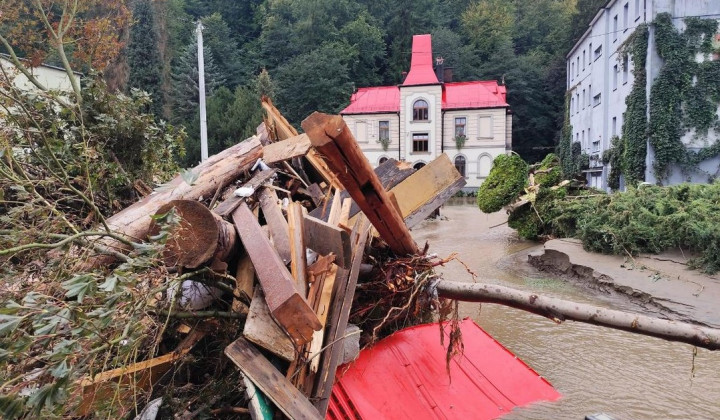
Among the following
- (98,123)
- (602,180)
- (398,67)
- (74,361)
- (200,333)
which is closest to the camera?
(74,361)

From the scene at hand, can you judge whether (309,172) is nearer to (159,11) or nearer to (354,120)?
(354,120)

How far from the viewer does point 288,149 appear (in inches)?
172

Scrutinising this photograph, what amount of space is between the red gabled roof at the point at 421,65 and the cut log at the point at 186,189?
32.2 meters

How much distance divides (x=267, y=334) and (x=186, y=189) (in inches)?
89.6

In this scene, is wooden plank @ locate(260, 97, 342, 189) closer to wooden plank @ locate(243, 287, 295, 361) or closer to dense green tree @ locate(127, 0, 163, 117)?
wooden plank @ locate(243, 287, 295, 361)

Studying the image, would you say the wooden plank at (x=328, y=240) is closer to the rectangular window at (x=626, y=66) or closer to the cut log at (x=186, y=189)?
the cut log at (x=186, y=189)

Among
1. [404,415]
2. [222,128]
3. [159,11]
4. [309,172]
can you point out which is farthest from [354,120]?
[404,415]

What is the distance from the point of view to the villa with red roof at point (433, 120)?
118ft

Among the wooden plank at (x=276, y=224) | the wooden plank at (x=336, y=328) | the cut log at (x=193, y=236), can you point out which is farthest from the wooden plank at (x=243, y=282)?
the wooden plank at (x=336, y=328)

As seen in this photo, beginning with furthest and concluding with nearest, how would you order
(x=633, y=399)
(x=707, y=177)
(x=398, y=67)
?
1. (x=398, y=67)
2. (x=707, y=177)
3. (x=633, y=399)

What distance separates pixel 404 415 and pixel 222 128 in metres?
31.7

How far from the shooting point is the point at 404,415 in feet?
11.0

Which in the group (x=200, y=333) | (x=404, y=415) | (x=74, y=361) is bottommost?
(x=404, y=415)

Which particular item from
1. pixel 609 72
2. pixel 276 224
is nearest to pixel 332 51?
pixel 609 72
